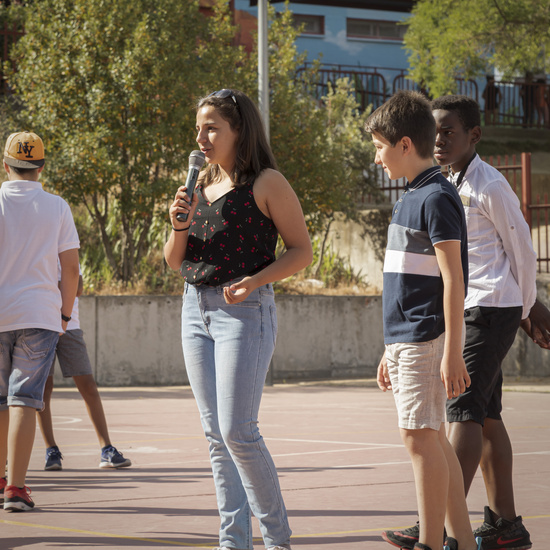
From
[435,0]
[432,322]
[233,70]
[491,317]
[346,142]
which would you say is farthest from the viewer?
[435,0]

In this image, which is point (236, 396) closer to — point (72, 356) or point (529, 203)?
point (72, 356)

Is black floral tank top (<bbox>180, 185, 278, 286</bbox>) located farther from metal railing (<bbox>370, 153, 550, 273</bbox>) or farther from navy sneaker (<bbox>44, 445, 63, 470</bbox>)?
metal railing (<bbox>370, 153, 550, 273</bbox>)

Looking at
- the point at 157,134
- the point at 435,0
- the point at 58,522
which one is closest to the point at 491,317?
the point at 58,522

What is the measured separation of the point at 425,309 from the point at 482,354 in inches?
28.2

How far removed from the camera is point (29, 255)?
6062mm

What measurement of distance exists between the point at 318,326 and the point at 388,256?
14510 mm

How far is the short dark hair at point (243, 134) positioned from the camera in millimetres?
4586

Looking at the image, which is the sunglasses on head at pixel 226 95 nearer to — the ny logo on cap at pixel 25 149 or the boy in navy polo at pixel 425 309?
the boy in navy polo at pixel 425 309

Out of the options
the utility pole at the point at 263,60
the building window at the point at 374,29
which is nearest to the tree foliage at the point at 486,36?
the utility pole at the point at 263,60

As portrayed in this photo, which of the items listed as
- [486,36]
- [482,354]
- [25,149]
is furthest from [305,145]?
[482,354]

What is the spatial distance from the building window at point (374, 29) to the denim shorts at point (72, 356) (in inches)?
1246

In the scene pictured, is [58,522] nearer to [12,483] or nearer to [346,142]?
[12,483]

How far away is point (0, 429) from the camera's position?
19.9ft

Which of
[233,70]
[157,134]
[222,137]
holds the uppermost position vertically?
[233,70]
